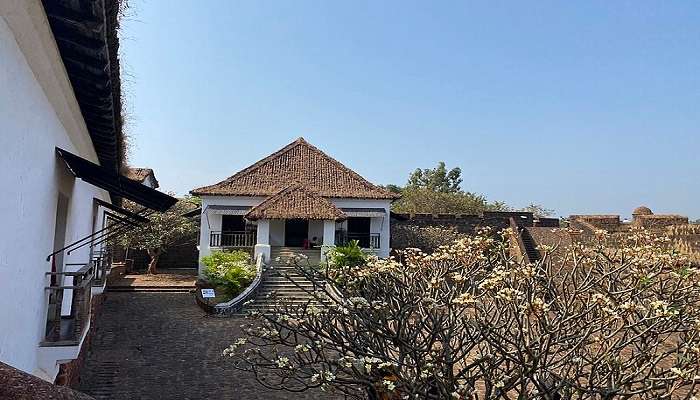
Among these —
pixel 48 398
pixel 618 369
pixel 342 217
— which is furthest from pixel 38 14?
pixel 342 217

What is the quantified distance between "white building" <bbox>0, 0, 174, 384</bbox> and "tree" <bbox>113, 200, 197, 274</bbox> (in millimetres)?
16838

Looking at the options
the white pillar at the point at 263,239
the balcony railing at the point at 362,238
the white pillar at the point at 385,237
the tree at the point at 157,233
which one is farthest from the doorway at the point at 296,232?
the tree at the point at 157,233

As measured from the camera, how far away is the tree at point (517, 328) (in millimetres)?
4059

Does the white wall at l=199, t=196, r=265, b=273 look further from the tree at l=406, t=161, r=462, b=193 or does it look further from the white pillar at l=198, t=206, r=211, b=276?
the tree at l=406, t=161, r=462, b=193

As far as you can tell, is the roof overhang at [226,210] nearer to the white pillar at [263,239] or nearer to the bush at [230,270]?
the white pillar at [263,239]

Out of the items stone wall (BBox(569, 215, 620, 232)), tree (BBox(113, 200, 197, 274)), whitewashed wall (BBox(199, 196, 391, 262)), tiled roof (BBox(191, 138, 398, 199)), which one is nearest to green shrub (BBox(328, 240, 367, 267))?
whitewashed wall (BBox(199, 196, 391, 262))

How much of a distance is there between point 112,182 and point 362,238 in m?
17.7

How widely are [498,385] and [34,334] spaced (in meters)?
4.40

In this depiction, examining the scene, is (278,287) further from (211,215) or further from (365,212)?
(365,212)

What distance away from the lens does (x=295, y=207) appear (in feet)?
65.5

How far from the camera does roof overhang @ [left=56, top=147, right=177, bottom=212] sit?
15.8 ft

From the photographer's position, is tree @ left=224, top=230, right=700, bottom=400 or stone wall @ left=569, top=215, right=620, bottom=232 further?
stone wall @ left=569, top=215, right=620, bottom=232

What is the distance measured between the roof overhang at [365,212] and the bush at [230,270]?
5.20m

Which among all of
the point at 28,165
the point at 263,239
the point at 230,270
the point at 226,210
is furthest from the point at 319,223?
the point at 28,165
